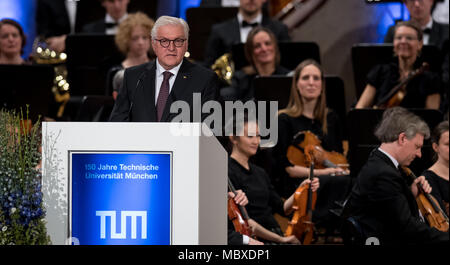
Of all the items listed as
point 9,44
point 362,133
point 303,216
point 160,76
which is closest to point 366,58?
point 362,133

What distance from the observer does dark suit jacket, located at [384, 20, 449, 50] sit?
17.9ft

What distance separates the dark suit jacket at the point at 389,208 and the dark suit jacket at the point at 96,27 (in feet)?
10.6

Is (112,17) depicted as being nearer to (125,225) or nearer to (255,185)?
(255,185)

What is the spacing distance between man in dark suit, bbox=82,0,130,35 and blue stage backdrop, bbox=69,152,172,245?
3.98 meters

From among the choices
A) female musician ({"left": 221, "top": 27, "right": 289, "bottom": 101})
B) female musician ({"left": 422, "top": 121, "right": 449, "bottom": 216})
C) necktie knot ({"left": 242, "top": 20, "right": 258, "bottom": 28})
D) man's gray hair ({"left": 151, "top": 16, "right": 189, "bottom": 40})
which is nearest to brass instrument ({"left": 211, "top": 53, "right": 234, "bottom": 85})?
female musician ({"left": 221, "top": 27, "right": 289, "bottom": 101})

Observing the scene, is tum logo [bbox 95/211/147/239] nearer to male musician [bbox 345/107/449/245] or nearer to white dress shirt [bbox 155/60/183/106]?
white dress shirt [bbox 155/60/183/106]

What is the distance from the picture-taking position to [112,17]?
6223 millimetres

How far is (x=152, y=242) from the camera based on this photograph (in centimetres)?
226

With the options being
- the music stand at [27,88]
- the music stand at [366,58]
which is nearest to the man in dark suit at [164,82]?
the music stand at [27,88]

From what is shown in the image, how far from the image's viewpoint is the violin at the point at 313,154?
432 cm

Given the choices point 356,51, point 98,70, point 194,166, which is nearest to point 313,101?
point 356,51

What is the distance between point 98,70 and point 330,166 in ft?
6.57

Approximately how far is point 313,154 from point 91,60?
198 centimetres

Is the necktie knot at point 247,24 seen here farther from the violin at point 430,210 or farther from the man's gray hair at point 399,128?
the violin at point 430,210
